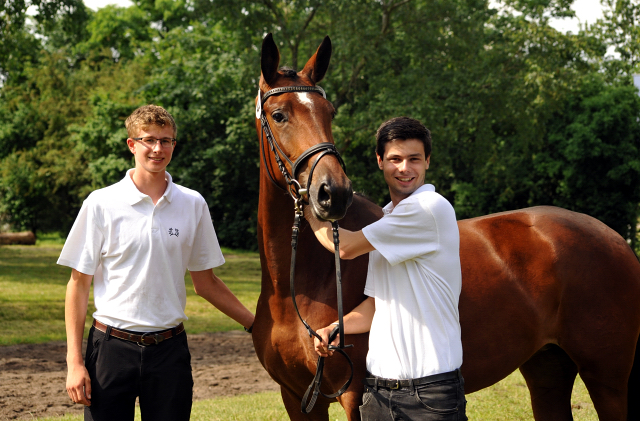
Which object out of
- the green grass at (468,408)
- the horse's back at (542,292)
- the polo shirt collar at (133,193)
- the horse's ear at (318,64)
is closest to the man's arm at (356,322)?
the horse's back at (542,292)

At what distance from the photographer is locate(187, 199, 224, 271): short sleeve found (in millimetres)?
3012

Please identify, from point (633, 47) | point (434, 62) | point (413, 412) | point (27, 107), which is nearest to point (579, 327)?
point (413, 412)

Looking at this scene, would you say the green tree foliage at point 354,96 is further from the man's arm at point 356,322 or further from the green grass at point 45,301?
the man's arm at point 356,322

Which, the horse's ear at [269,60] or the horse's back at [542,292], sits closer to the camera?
the horse's ear at [269,60]

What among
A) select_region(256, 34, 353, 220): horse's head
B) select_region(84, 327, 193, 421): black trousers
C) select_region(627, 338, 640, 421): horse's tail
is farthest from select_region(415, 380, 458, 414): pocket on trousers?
select_region(627, 338, 640, 421): horse's tail

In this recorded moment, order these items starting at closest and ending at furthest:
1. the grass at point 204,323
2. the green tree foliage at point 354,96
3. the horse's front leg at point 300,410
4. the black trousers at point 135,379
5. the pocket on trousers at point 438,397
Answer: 1. the pocket on trousers at point 438,397
2. the black trousers at point 135,379
3. the horse's front leg at point 300,410
4. the grass at point 204,323
5. the green tree foliage at point 354,96

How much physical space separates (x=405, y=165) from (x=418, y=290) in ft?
1.75

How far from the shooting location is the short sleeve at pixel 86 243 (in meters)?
2.65

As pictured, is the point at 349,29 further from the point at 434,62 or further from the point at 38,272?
the point at 38,272

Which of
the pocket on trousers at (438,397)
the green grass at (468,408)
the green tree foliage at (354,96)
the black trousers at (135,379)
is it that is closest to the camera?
the pocket on trousers at (438,397)

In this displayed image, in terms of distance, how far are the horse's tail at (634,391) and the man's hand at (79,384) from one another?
128 inches

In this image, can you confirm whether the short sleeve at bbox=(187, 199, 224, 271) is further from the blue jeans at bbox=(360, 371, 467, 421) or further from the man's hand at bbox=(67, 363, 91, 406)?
the blue jeans at bbox=(360, 371, 467, 421)

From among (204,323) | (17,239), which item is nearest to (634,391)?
(204,323)

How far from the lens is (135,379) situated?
8.76 ft
